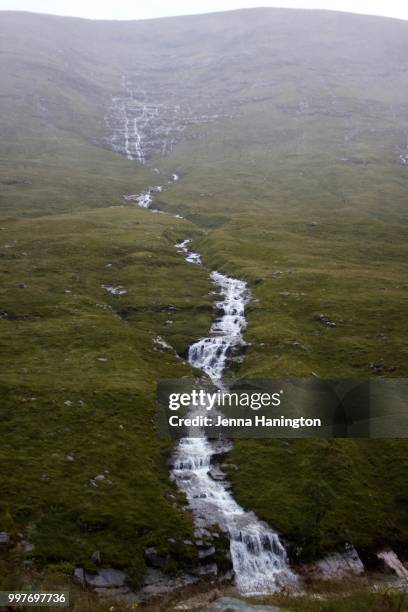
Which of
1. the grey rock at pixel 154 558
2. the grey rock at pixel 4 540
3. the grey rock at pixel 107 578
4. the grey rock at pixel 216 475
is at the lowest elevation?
the grey rock at pixel 107 578

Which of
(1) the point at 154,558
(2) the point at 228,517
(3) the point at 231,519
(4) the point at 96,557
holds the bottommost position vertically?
(1) the point at 154,558

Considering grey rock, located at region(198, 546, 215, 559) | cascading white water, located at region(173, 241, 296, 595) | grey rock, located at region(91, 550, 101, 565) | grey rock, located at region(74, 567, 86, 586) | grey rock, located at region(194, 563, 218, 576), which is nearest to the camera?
grey rock, located at region(74, 567, 86, 586)

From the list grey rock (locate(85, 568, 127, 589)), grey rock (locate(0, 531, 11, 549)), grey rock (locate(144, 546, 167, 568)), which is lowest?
grey rock (locate(85, 568, 127, 589))

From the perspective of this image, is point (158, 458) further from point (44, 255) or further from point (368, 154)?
point (368, 154)

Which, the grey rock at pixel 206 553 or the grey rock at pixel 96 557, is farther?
the grey rock at pixel 206 553

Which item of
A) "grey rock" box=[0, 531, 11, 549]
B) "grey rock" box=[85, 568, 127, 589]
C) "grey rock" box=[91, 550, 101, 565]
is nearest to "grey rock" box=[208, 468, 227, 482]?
"grey rock" box=[85, 568, 127, 589]

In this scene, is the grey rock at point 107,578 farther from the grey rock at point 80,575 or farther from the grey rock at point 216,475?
the grey rock at point 216,475

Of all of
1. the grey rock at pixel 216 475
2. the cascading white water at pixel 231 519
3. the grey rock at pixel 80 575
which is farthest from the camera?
the grey rock at pixel 216 475

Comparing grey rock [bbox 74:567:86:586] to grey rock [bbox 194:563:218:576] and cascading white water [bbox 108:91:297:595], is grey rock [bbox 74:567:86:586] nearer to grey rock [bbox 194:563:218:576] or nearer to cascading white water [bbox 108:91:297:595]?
grey rock [bbox 194:563:218:576]

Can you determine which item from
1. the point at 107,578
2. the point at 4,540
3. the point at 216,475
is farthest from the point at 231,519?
the point at 4,540

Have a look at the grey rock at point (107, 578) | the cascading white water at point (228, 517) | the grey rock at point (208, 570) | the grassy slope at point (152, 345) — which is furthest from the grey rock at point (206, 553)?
the grey rock at point (107, 578)

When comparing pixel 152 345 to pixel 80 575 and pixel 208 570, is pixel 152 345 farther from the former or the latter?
pixel 80 575
